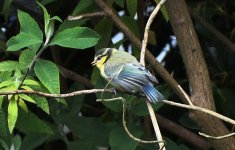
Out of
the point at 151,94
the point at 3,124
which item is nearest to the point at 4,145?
the point at 3,124

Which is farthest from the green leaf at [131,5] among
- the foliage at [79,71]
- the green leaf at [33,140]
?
the green leaf at [33,140]

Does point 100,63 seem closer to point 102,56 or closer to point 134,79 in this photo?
point 102,56

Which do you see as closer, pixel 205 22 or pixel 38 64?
pixel 38 64

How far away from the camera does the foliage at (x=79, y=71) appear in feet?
5.46

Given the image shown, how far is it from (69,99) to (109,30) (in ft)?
1.06

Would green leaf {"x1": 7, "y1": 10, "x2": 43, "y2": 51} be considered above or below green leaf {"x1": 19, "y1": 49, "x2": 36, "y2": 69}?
above

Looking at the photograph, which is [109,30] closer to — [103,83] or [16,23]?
[103,83]

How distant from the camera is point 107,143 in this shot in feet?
6.79

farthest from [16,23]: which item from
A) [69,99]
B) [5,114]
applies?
[5,114]

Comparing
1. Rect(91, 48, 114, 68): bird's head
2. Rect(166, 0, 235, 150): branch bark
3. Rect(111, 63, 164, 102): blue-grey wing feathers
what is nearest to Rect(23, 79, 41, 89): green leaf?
Rect(111, 63, 164, 102): blue-grey wing feathers

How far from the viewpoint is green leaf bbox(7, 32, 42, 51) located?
63.5 inches

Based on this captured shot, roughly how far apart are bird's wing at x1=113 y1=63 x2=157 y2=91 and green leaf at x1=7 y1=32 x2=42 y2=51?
296 mm

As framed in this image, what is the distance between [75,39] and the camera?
170 cm

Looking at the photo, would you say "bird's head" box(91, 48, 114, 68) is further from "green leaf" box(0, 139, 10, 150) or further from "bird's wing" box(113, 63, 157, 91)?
"green leaf" box(0, 139, 10, 150)
